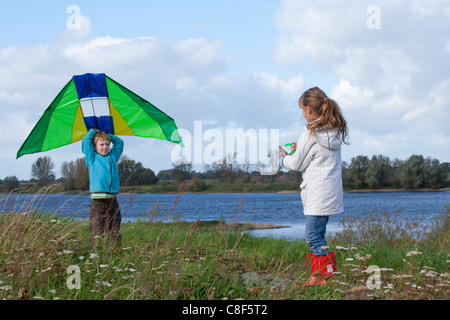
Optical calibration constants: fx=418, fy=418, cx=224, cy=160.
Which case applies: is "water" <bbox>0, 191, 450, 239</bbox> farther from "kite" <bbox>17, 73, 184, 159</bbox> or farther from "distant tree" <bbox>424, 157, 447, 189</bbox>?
"distant tree" <bbox>424, 157, 447, 189</bbox>

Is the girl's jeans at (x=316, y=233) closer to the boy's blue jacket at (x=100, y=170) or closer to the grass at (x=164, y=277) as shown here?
the grass at (x=164, y=277)

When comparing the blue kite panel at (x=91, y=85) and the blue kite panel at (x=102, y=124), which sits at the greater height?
the blue kite panel at (x=91, y=85)

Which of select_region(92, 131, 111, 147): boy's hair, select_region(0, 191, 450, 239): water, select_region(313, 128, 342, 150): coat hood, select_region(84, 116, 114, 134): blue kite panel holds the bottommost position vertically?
select_region(0, 191, 450, 239): water

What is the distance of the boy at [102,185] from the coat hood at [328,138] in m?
2.96

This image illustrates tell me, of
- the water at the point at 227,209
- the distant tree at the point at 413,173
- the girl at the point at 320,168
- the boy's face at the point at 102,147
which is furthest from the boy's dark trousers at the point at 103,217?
the distant tree at the point at 413,173

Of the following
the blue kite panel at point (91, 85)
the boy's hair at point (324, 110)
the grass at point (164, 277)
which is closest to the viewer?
the grass at point (164, 277)

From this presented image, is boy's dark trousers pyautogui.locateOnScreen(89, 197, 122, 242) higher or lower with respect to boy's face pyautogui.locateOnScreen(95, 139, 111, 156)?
lower

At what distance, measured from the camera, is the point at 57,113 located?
7.02m

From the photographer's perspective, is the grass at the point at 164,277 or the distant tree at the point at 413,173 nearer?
the grass at the point at 164,277

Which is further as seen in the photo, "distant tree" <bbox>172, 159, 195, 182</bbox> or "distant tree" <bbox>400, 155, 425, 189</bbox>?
"distant tree" <bbox>400, 155, 425, 189</bbox>

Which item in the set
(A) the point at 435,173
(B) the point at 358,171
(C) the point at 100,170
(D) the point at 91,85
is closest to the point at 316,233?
(C) the point at 100,170

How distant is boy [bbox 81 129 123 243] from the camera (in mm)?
5938

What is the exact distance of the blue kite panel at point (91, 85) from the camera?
6.75 metres

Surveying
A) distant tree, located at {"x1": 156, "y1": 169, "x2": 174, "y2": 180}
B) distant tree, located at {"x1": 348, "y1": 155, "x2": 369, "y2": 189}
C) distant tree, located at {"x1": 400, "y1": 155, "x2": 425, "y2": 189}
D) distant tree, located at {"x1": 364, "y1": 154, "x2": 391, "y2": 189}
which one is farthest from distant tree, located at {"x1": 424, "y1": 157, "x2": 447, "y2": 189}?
distant tree, located at {"x1": 156, "y1": 169, "x2": 174, "y2": 180}
